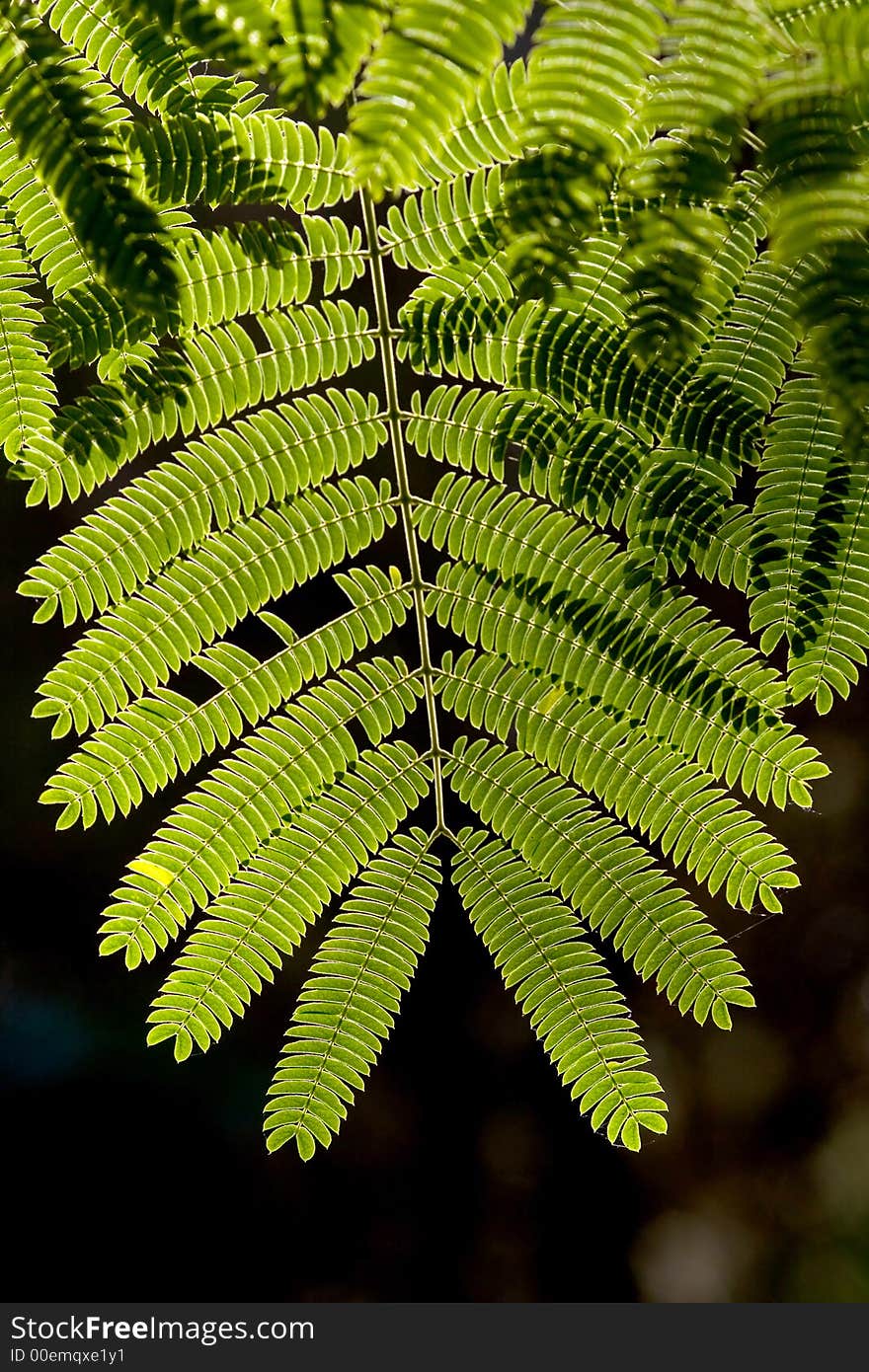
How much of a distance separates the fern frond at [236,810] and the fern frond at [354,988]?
17 centimetres

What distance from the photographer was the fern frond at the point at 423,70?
2.63 feet

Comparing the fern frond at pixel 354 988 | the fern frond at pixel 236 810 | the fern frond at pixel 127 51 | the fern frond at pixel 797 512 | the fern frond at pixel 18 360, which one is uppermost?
the fern frond at pixel 127 51

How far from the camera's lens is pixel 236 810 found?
144cm

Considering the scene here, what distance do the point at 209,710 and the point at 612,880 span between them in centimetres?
62

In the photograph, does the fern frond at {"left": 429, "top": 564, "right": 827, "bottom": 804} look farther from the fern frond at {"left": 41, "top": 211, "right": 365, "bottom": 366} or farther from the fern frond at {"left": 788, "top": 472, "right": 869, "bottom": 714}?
the fern frond at {"left": 41, "top": 211, "right": 365, "bottom": 366}

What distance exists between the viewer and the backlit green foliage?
90cm

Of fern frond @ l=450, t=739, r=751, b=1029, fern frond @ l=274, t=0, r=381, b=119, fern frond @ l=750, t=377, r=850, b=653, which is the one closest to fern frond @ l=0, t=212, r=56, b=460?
fern frond @ l=274, t=0, r=381, b=119

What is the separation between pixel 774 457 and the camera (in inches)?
49.2

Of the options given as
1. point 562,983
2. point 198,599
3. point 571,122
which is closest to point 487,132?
point 571,122

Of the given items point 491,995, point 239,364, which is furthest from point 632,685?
point 491,995

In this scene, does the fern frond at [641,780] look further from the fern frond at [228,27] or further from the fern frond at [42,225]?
the fern frond at [228,27]

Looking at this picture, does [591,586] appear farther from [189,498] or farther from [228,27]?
[228,27]

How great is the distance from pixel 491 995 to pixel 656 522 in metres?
5.11

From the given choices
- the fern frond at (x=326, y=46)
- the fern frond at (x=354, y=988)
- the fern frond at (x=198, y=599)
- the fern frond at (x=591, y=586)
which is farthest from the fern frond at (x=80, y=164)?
the fern frond at (x=354, y=988)
